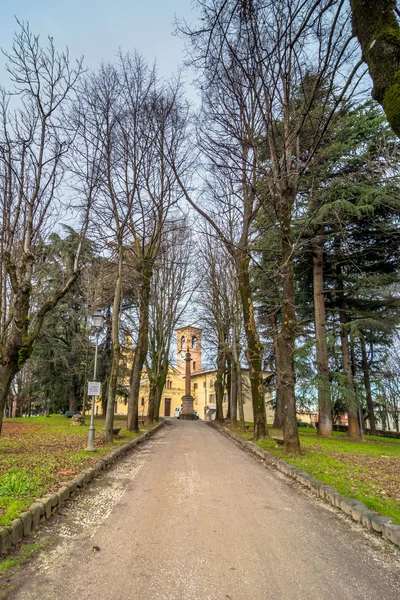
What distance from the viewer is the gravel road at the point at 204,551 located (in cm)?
274

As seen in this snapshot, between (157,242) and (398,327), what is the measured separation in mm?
11589

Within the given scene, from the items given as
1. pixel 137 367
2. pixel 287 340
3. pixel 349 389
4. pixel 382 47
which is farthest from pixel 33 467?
pixel 349 389

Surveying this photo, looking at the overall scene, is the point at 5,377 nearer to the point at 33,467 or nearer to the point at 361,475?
the point at 33,467

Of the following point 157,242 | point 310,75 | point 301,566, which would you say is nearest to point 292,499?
point 301,566

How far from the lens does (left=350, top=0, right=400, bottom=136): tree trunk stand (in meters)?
3.13

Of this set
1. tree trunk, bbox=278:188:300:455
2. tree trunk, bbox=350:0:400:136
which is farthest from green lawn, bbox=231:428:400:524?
tree trunk, bbox=350:0:400:136

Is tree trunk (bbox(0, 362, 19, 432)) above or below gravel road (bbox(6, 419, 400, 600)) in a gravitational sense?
above

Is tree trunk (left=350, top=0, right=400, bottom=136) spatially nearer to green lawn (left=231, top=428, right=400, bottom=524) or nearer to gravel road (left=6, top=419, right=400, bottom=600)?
gravel road (left=6, top=419, right=400, bottom=600)

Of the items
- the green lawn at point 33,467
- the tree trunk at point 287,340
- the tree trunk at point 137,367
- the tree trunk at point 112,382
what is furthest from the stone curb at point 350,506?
the tree trunk at point 137,367

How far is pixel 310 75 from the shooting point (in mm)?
8672

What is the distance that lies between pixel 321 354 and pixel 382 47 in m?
14.6

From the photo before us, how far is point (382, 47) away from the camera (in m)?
3.37

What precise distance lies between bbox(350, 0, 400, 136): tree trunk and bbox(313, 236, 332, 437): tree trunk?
12.4 metres

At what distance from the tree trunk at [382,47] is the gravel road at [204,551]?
3822 millimetres
